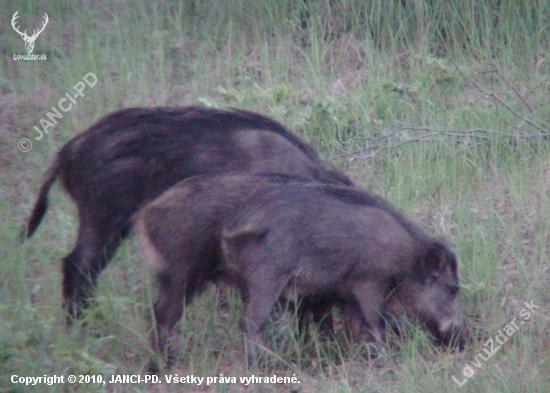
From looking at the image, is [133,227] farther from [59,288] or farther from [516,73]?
[516,73]

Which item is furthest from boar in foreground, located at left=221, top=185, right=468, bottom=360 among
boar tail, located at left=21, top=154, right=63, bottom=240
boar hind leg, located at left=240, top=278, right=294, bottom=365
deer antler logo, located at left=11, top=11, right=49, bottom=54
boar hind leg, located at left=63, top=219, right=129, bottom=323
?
deer antler logo, located at left=11, top=11, right=49, bottom=54

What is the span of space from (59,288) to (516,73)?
14.4 ft

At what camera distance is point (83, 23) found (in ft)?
25.2

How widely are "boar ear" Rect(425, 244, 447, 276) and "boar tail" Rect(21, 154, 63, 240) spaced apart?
215 centimetres

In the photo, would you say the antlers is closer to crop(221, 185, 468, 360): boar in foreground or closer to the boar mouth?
crop(221, 185, 468, 360): boar in foreground

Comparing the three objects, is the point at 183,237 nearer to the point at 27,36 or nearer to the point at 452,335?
the point at 452,335

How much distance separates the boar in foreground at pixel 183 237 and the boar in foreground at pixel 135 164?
1.31ft

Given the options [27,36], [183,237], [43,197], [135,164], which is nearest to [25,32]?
[27,36]

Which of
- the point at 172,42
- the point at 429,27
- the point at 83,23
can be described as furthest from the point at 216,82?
the point at 429,27

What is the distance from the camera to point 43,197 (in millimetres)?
4668

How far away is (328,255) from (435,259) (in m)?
0.59

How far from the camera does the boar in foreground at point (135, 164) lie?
4461 millimetres

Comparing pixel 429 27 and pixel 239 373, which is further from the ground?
pixel 429 27

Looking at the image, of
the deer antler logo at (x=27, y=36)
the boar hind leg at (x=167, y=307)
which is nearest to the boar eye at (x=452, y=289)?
the boar hind leg at (x=167, y=307)
